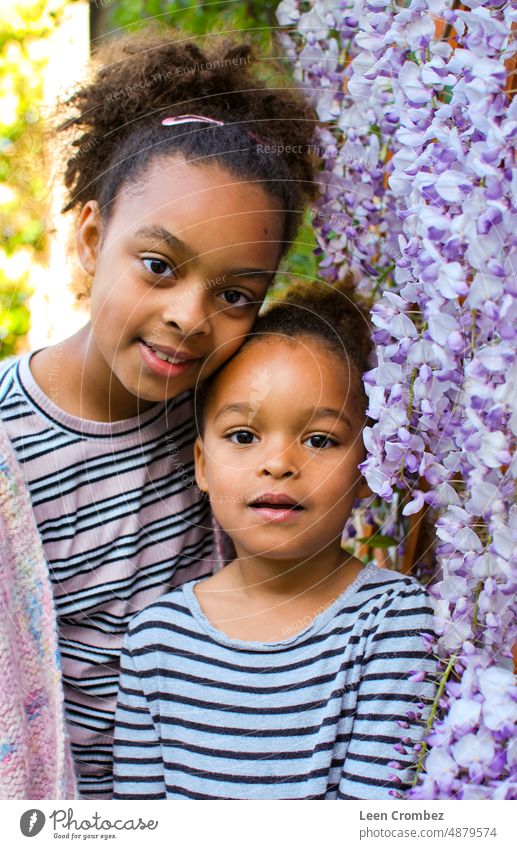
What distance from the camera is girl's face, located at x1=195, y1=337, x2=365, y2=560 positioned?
0.88 meters

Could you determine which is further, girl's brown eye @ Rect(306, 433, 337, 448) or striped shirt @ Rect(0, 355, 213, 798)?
striped shirt @ Rect(0, 355, 213, 798)

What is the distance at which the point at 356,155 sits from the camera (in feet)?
3.25

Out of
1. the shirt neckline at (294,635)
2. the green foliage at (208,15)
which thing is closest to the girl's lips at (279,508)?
the shirt neckline at (294,635)

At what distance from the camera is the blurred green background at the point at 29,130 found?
3.69 ft

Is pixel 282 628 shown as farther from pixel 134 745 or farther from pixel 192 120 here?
pixel 192 120

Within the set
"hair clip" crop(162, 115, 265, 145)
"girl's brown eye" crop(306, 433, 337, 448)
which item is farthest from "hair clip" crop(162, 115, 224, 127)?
"girl's brown eye" crop(306, 433, 337, 448)

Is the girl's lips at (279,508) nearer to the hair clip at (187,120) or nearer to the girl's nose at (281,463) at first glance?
the girl's nose at (281,463)

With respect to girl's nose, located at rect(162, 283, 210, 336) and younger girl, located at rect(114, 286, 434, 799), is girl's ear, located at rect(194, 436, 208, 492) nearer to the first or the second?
younger girl, located at rect(114, 286, 434, 799)

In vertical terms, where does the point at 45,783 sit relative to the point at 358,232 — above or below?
below
